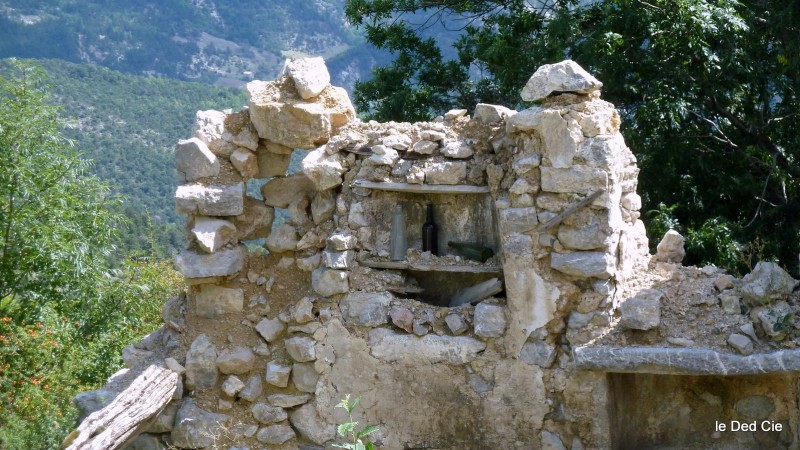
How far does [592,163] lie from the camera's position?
6352mm

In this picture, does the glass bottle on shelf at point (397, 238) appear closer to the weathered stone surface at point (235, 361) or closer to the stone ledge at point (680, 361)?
the weathered stone surface at point (235, 361)

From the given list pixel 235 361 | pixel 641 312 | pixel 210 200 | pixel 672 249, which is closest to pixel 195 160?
pixel 210 200

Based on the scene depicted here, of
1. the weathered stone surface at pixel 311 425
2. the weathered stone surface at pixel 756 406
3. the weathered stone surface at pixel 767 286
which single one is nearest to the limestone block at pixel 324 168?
the weathered stone surface at pixel 311 425

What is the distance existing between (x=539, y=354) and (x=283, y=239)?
194 centimetres

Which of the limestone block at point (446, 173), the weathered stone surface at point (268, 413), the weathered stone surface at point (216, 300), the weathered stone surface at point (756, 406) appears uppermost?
the limestone block at point (446, 173)

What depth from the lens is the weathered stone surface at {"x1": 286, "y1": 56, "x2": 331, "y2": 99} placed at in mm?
7031

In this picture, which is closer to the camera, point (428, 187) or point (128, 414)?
point (128, 414)

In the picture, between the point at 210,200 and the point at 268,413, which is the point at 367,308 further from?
the point at 210,200

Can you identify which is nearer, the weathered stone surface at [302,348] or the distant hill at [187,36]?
the weathered stone surface at [302,348]

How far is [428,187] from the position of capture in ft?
22.4

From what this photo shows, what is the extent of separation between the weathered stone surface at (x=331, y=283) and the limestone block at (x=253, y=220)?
2.17ft

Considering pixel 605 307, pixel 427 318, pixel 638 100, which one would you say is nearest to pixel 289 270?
pixel 427 318

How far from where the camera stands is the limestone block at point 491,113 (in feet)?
22.5

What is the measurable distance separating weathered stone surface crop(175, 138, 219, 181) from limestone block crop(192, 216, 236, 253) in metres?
0.31
